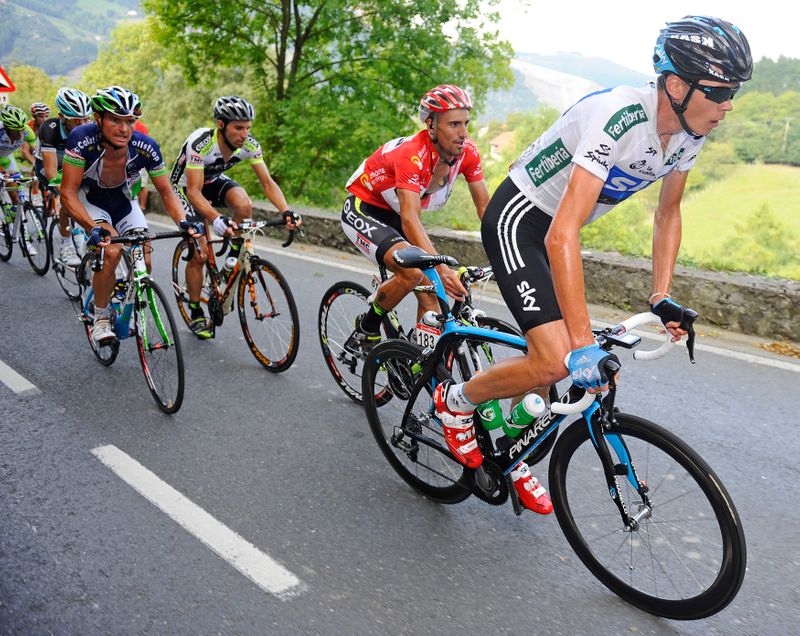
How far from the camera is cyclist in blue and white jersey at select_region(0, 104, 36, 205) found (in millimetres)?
9131

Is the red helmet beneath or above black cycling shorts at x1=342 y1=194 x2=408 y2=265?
above

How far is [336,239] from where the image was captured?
10250mm

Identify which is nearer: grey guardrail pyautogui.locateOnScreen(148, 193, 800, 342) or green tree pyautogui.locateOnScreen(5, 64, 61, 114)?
grey guardrail pyautogui.locateOnScreen(148, 193, 800, 342)

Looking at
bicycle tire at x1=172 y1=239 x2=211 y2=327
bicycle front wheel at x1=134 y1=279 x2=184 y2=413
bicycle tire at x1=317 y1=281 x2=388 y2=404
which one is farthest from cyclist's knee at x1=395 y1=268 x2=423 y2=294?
bicycle tire at x1=172 y1=239 x2=211 y2=327

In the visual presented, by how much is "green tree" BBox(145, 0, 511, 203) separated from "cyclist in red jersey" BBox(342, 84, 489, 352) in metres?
13.5

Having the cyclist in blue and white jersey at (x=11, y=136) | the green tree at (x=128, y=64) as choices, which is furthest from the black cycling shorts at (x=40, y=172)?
the green tree at (x=128, y=64)

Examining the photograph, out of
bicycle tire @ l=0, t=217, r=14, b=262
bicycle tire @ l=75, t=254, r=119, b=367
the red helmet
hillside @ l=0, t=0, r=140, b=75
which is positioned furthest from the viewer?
hillside @ l=0, t=0, r=140, b=75

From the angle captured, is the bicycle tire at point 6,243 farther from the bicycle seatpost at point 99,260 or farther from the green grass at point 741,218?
the green grass at point 741,218

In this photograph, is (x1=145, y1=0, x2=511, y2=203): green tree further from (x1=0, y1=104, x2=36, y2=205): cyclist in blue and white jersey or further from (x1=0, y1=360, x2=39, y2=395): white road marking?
(x1=0, y1=360, x2=39, y2=395): white road marking

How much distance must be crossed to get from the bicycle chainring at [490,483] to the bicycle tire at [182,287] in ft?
11.5

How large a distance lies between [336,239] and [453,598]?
25.6 ft

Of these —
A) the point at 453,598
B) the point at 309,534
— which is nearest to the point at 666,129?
the point at 453,598


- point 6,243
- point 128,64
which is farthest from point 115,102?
point 128,64

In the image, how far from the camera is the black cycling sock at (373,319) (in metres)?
4.54
